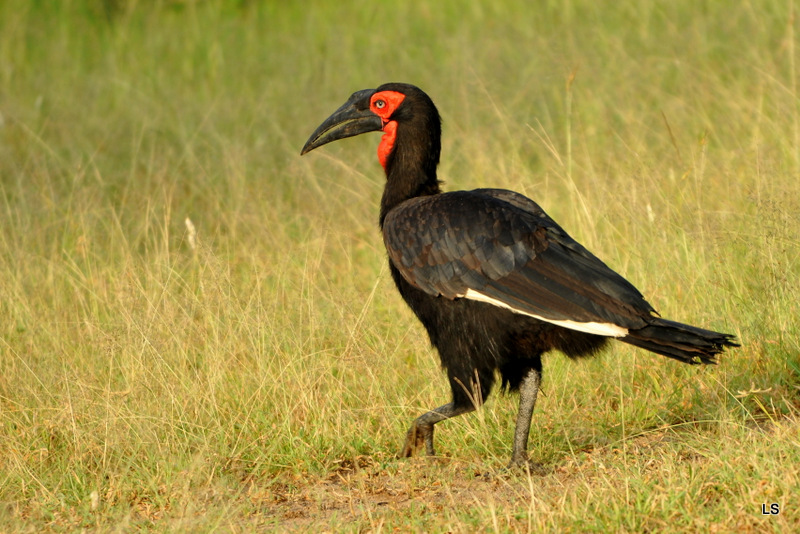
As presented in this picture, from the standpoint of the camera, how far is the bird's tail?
3162 mm

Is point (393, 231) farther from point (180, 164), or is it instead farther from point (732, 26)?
point (732, 26)

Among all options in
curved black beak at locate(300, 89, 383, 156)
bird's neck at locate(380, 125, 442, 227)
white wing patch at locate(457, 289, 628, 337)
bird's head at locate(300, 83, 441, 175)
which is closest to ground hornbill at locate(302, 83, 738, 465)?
white wing patch at locate(457, 289, 628, 337)

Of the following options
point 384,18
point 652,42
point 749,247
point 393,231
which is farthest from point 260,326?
point 384,18

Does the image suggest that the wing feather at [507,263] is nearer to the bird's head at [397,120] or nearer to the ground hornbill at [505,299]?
the ground hornbill at [505,299]

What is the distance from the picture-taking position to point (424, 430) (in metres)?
3.62

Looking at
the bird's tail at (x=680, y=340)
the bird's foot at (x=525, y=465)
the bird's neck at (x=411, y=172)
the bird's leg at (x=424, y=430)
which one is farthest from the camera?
the bird's neck at (x=411, y=172)

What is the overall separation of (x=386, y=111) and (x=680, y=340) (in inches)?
60.2

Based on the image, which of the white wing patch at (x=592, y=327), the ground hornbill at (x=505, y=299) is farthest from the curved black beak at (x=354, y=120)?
the white wing patch at (x=592, y=327)

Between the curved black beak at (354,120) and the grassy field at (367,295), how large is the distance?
2.27 ft

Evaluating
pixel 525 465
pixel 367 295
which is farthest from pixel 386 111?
pixel 525 465

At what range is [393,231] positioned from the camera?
3689 millimetres

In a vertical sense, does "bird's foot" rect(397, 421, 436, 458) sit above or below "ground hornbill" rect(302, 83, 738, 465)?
below

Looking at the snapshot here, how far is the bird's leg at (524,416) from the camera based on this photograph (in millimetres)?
3471

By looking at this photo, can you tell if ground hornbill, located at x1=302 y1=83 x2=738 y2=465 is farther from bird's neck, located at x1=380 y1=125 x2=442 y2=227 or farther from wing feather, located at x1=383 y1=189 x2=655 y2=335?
bird's neck, located at x1=380 y1=125 x2=442 y2=227
